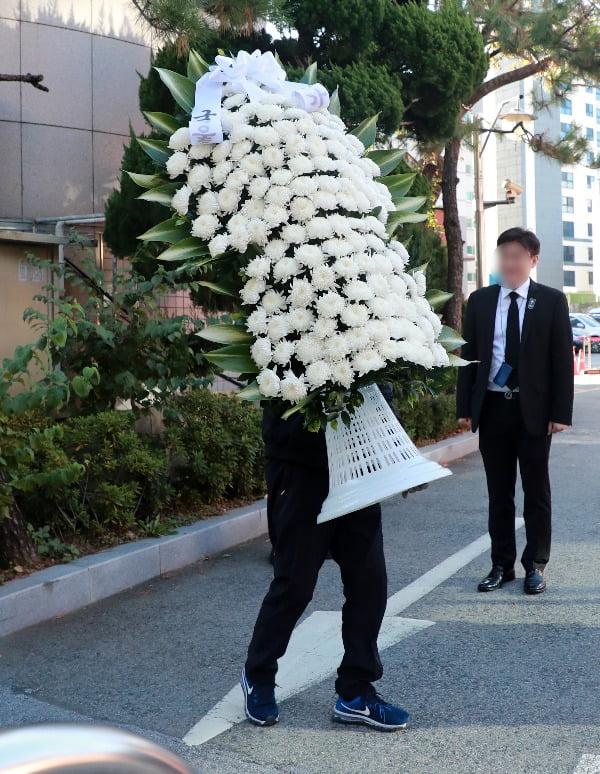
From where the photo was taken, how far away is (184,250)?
3195mm

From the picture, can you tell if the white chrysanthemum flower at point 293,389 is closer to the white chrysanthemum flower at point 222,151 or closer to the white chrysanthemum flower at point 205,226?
the white chrysanthemum flower at point 205,226

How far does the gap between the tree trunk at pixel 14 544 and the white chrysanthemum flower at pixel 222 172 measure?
8.94ft

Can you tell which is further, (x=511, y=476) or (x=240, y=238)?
(x=511, y=476)

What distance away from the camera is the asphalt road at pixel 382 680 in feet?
10.6

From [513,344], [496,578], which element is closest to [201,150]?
[513,344]

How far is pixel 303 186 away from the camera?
308 centimetres

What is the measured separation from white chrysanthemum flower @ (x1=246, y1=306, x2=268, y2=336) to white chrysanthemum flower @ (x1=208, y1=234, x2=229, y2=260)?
23cm

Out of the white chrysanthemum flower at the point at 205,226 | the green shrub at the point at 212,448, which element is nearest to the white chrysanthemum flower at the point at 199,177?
the white chrysanthemum flower at the point at 205,226

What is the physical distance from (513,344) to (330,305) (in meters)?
2.26

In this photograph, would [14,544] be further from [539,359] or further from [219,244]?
[539,359]

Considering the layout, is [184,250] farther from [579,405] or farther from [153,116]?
[579,405]

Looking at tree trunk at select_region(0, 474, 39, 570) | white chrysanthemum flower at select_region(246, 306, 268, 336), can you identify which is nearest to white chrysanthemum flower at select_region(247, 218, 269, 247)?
white chrysanthemum flower at select_region(246, 306, 268, 336)

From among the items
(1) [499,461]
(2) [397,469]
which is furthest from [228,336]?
(1) [499,461]

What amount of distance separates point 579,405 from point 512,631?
43.3ft
